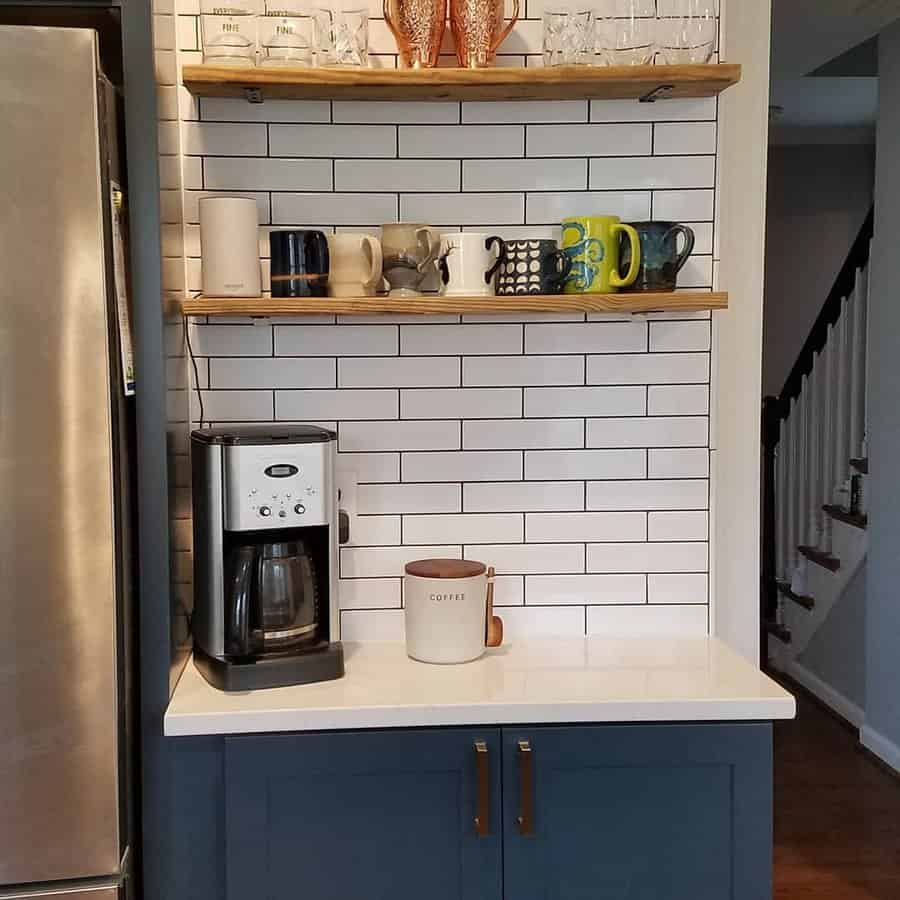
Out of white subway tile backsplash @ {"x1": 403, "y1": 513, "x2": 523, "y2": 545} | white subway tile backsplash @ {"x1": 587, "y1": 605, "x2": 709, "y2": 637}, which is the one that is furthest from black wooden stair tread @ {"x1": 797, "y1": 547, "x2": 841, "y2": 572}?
white subway tile backsplash @ {"x1": 403, "y1": 513, "x2": 523, "y2": 545}

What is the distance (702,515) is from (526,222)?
0.66m

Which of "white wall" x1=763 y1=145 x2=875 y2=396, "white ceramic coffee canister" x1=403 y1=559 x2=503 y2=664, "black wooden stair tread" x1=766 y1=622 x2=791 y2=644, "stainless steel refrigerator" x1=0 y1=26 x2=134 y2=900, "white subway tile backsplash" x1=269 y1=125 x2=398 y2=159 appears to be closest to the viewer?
"stainless steel refrigerator" x1=0 y1=26 x2=134 y2=900

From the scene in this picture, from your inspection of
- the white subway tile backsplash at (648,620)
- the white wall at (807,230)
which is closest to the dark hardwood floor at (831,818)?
the white subway tile backsplash at (648,620)

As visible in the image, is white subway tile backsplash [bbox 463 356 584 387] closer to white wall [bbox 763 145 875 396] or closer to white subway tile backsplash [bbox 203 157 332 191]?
white subway tile backsplash [bbox 203 157 332 191]

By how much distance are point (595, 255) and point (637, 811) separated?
938mm

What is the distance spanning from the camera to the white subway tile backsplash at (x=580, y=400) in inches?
82.7

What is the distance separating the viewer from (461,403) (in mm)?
2094

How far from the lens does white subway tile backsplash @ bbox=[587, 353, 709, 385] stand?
2102mm

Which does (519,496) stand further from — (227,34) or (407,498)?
(227,34)

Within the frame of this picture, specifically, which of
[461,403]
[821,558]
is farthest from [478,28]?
[821,558]

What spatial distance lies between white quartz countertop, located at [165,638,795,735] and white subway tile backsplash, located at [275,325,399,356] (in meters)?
0.59

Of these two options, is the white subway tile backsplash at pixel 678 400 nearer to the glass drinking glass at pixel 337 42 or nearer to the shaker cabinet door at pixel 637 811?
the shaker cabinet door at pixel 637 811

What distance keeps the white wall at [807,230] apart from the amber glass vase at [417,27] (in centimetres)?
491

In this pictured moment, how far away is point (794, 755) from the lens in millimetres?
3875
